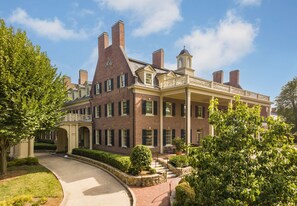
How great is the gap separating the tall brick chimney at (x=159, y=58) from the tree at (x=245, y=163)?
22092 millimetres

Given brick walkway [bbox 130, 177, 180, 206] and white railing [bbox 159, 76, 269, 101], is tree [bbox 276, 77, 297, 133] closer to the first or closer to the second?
white railing [bbox 159, 76, 269, 101]

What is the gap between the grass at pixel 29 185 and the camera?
10981mm

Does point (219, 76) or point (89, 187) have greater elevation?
point (219, 76)

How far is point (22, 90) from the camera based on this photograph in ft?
44.1

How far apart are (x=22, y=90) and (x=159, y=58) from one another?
19.0 m

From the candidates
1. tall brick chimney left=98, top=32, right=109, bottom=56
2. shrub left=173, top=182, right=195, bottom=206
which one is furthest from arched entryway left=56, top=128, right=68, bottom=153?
shrub left=173, top=182, right=195, bottom=206

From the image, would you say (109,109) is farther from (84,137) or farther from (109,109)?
(84,137)

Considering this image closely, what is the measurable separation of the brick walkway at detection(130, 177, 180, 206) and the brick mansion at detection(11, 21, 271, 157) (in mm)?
7187


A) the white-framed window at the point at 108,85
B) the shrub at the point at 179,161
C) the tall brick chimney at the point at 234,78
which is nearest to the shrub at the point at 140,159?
the shrub at the point at 179,161

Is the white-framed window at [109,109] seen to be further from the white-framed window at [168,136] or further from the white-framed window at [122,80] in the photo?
the white-framed window at [168,136]

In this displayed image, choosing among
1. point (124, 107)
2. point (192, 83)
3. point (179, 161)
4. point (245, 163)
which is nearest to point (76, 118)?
point (124, 107)

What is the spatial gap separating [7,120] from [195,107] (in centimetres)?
2143

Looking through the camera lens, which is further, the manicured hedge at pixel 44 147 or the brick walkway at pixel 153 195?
the manicured hedge at pixel 44 147

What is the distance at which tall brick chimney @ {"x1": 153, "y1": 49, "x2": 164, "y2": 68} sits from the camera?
90.4 feet
